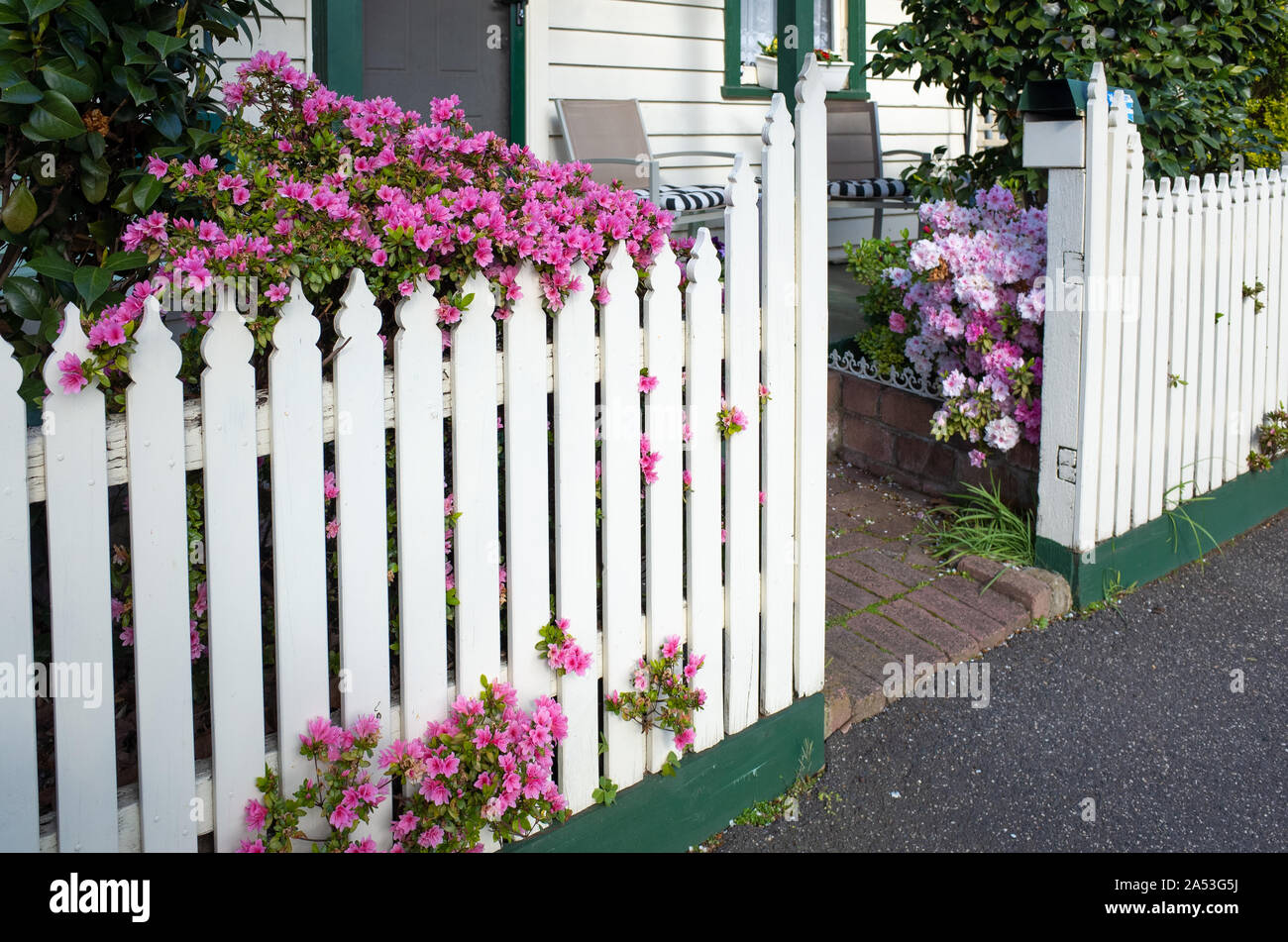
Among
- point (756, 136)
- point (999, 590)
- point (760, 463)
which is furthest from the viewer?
point (756, 136)

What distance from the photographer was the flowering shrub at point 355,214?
1786 mm

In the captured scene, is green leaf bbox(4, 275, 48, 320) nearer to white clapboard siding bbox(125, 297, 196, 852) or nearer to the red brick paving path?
white clapboard siding bbox(125, 297, 196, 852)

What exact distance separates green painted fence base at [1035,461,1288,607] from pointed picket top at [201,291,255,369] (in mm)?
2730

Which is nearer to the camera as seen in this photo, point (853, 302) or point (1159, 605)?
point (1159, 605)

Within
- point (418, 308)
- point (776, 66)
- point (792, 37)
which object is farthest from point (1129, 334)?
point (776, 66)

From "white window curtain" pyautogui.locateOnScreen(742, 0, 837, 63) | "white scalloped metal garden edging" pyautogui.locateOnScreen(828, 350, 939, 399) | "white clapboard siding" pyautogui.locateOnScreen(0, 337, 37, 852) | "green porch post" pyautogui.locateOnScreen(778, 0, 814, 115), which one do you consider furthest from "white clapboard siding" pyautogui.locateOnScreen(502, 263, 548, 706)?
"white window curtain" pyautogui.locateOnScreen(742, 0, 837, 63)

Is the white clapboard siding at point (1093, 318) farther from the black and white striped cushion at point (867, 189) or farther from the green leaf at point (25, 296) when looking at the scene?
the black and white striped cushion at point (867, 189)

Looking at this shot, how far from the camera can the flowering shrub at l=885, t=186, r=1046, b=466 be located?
3.83m

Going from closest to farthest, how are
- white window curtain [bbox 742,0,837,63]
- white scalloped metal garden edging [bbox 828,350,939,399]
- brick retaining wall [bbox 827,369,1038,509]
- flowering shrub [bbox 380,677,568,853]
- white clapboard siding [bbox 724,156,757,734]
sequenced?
1. flowering shrub [bbox 380,677,568,853]
2. white clapboard siding [bbox 724,156,757,734]
3. brick retaining wall [bbox 827,369,1038,509]
4. white scalloped metal garden edging [bbox 828,350,939,399]
5. white window curtain [bbox 742,0,837,63]

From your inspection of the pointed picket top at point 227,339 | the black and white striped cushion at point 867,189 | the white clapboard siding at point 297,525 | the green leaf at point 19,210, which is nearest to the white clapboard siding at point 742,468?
the white clapboard siding at point 297,525
